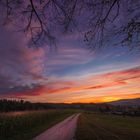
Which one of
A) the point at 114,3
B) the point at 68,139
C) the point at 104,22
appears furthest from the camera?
the point at 68,139

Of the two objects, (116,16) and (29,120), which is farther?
(29,120)

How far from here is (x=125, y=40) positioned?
297 inches

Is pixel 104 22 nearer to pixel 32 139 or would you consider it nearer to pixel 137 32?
pixel 137 32

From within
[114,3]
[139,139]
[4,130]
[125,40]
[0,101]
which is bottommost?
[139,139]

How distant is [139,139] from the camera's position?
17031mm

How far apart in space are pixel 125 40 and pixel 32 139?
11.5 m

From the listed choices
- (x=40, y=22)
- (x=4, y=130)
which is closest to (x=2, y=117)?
(x=4, y=130)

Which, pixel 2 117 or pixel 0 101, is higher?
pixel 0 101

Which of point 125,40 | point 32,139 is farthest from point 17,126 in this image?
point 125,40

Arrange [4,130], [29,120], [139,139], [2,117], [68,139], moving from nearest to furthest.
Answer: [68,139] < [139,139] < [4,130] < [2,117] < [29,120]

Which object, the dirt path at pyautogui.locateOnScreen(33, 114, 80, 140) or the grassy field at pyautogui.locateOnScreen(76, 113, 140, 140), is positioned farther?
the grassy field at pyautogui.locateOnScreen(76, 113, 140, 140)

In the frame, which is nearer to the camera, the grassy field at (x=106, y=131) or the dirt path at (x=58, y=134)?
the dirt path at (x=58, y=134)

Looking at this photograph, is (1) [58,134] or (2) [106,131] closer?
(1) [58,134]

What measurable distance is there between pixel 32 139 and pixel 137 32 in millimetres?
11863
